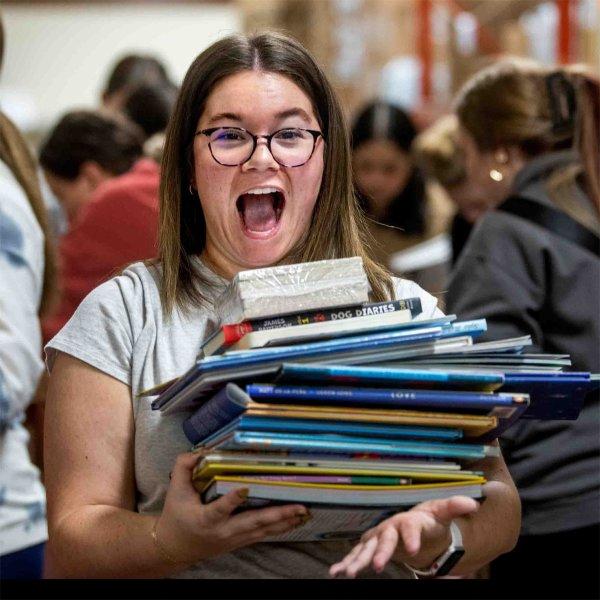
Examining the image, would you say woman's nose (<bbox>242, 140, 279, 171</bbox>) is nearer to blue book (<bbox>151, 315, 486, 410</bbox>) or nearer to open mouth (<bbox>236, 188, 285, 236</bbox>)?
open mouth (<bbox>236, 188, 285, 236</bbox>)

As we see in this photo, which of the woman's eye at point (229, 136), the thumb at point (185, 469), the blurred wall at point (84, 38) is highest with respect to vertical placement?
the blurred wall at point (84, 38)

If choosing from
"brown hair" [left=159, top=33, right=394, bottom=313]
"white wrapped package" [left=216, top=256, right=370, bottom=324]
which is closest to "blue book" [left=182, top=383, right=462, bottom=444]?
"white wrapped package" [left=216, top=256, right=370, bottom=324]

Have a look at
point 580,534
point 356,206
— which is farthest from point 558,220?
point 356,206

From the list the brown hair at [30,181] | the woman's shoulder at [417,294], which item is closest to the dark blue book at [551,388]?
the woman's shoulder at [417,294]

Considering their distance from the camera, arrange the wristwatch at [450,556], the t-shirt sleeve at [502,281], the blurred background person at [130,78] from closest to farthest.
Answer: the wristwatch at [450,556]
the t-shirt sleeve at [502,281]
the blurred background person at [130,78]

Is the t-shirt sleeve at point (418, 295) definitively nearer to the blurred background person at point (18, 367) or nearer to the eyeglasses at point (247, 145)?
the eyeglasses at point (247, 145)

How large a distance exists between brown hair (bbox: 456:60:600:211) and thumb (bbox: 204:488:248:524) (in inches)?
55.2

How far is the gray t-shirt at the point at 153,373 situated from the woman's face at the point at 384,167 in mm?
2951

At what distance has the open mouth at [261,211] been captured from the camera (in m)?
1.53

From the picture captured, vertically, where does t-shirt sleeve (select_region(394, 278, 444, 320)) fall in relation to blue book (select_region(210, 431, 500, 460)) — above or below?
above

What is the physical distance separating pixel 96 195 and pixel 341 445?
2.06 metres

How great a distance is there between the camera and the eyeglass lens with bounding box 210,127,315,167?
1.49m

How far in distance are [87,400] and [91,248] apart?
1786 mm

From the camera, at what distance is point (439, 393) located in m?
1.26
